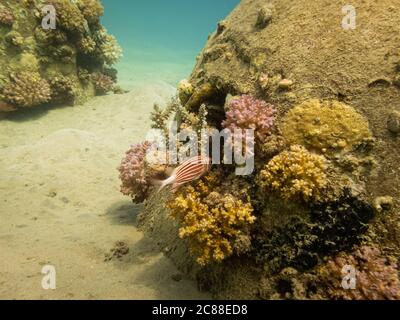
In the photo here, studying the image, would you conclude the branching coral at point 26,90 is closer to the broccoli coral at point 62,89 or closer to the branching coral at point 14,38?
the broccoli coral at point 62,89

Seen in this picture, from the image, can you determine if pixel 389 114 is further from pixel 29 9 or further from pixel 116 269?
pixel 29 9

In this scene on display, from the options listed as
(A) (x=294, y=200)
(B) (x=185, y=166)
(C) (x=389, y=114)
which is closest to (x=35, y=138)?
(B) (x=185, y=166)

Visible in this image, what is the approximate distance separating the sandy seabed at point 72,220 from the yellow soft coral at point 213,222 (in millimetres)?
639

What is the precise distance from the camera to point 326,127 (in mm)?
3262

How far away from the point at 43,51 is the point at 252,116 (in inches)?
385

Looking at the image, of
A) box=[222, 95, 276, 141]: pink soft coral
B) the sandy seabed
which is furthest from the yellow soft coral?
box=[222, 95, 276, 141]: pink soft coral

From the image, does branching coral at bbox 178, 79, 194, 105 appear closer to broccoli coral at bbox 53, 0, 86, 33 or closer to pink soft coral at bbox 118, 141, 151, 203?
pink soft coral at bbox 118, 141, 151, 203

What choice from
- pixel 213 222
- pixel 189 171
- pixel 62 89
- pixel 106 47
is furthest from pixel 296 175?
pixel 106 47

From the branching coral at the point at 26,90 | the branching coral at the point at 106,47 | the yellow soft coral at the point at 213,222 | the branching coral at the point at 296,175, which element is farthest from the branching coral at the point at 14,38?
the branching coral at the point at 296,175

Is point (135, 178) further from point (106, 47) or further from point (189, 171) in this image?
point (106, 47)

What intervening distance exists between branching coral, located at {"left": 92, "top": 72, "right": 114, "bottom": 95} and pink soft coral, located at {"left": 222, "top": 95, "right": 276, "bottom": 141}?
34.7 feet

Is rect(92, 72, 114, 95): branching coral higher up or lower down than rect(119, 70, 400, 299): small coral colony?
higher up

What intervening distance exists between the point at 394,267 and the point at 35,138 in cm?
999

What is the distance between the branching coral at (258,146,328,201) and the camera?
9.93ft
